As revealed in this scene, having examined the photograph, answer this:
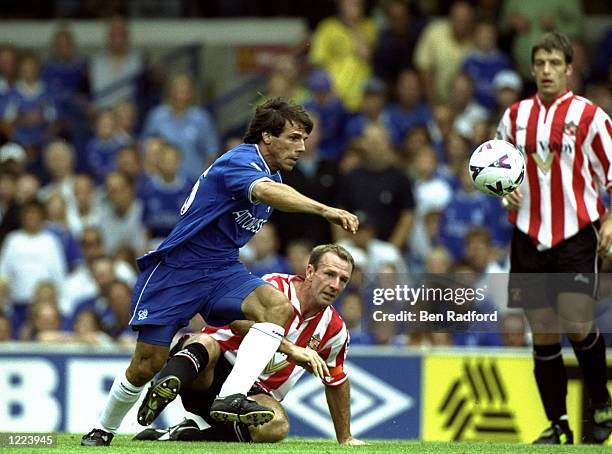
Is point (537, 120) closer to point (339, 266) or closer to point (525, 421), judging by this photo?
point (339, 266)

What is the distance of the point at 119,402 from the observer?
8555 mm

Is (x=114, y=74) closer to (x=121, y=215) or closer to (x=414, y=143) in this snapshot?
(x=121, y=215)

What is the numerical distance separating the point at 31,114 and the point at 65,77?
65 cm

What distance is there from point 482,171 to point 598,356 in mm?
1399

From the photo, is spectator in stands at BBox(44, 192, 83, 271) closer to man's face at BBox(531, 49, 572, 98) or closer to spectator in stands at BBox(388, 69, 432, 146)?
spectator in stands at BBox(388, 69, 432, 146)

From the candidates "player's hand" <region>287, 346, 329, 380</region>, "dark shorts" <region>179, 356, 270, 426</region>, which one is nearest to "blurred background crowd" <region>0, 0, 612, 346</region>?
"dark shorts" <region>179, 356, 270, 426</region>

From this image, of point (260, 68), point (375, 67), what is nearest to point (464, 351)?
point (375, 67)

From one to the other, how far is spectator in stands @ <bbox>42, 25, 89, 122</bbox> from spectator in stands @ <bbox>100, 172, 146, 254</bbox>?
6.39 ft

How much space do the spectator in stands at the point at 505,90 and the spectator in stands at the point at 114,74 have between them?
4220 millimetres

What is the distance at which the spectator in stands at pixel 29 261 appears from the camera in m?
14.4

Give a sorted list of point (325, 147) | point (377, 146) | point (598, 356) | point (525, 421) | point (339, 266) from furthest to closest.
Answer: point (325, 147) → point (377, 146) → point (525, 421) → point (598, 356) → point (339, 266)

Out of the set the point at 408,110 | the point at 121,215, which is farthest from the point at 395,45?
the point at 121,215

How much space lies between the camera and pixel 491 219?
1421 centimetres

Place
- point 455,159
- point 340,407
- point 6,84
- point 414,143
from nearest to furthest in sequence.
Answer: point 340,407
point 455,159
point 414,143
point 6,84
